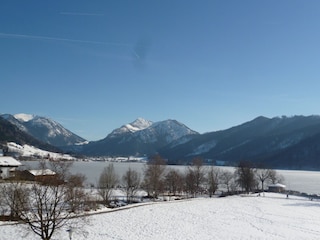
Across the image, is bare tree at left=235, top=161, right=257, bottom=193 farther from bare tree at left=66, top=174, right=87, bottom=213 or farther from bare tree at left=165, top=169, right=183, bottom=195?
bare tree at left=66, top=174, right=87, bottom=213

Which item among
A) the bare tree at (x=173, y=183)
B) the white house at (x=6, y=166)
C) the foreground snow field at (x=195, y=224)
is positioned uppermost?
the white house at (x=6, y=166)

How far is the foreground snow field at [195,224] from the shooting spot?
114 feet

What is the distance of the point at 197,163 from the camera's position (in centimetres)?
10144

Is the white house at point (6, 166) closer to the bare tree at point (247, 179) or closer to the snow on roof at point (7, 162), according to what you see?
the snow on roof at point (7, 162)

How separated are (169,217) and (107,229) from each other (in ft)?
37.0

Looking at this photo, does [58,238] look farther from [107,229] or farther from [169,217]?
[169,217]

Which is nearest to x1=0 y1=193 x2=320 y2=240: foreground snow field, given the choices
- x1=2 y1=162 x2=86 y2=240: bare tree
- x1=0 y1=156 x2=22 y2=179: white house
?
x1=2 y1=162 x2=86 y2=240: bare tree

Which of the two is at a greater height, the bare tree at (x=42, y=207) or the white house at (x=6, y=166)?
the white house at (x=6, y=166)

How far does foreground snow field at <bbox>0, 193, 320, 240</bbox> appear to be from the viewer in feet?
114

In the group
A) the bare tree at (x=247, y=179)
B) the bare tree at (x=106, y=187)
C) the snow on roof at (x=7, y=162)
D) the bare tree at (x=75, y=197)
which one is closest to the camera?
the bare tree at (x=75, y=197)

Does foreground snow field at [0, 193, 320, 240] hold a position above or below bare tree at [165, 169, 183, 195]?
below

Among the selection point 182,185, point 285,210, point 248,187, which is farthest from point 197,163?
point 285,210

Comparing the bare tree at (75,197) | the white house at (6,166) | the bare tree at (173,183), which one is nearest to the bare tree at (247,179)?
the bare tree at (173,183)

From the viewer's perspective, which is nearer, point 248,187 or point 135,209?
point 135,209
